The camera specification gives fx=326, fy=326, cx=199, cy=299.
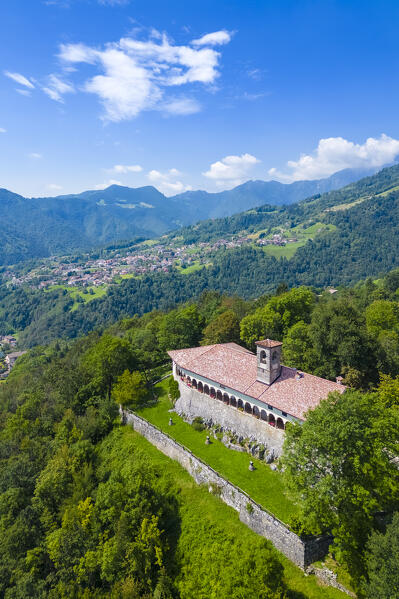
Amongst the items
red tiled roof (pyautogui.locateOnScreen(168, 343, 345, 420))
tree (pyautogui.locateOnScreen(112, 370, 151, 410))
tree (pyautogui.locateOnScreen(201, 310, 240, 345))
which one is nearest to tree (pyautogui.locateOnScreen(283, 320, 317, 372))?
red tiled roof (pyautogui.locateOnScreen(168, 343, 345, 420))

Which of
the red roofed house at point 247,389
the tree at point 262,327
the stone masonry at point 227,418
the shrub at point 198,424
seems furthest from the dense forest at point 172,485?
the shrub at point 198,424

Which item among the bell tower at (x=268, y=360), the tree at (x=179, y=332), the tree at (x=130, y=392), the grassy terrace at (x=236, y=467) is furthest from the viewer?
the tree at (x=179, y=332)

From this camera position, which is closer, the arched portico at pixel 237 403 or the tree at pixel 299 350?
the arched portico at pixel 237 403

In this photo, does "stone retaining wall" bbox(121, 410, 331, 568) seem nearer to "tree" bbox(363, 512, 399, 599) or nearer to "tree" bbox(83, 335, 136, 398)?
"tree" bbox(363, 512, 399, 599)

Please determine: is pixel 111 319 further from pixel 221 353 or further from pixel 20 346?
pixel 221 353

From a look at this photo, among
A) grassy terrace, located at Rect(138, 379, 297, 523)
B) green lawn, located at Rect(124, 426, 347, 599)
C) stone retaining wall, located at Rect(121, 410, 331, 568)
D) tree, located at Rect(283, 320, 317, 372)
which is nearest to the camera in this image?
green lawn, located at Rect(124, 426, 347, 599)

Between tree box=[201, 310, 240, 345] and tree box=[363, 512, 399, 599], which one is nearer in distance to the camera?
tree box=[363, 512, 399, 599]

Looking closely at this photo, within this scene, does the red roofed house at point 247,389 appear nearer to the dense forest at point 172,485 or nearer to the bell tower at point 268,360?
the bell tower at point 268,360
